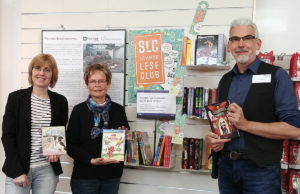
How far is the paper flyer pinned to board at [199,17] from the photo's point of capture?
3064 mm

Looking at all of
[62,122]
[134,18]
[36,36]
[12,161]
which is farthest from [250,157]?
[36,36]

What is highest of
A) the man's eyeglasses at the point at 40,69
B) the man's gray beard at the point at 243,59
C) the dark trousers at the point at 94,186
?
the man's gray beard at the point at 243,59

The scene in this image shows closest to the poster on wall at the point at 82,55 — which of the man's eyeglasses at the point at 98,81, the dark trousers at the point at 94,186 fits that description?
the man's eyeglasses at the point at 98,81

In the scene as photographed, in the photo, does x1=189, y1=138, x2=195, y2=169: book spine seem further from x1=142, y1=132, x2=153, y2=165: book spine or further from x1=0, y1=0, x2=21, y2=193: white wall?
x1=0, y1=0, x2=21, y2=193: white wall

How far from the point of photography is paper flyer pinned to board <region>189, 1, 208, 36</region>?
306 cm

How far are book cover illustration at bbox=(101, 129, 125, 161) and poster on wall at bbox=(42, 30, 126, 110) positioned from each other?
747 mm

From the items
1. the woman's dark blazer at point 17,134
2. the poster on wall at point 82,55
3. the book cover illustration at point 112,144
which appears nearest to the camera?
the woman's dark blazer at point 17,134

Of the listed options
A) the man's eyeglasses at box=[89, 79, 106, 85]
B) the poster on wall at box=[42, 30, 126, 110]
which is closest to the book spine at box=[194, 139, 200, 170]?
the poster on wall at box=[42, 30, 126, 110]

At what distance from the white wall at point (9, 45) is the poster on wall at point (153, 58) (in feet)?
4.82

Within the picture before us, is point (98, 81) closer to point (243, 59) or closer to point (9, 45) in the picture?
point (243, 59)

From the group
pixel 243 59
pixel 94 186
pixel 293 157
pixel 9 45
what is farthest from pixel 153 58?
pixel 9 45

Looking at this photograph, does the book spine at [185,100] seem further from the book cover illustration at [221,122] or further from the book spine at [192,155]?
the book cover illustration at [221,122]

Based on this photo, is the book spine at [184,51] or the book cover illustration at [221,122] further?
the book spine at [184,51]

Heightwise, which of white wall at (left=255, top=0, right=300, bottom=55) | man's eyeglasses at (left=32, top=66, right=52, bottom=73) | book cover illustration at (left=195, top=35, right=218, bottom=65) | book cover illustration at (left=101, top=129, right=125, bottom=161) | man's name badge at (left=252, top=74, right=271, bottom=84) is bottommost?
book cover illustration at (left=101, top=129, right=125, bottom=161)
